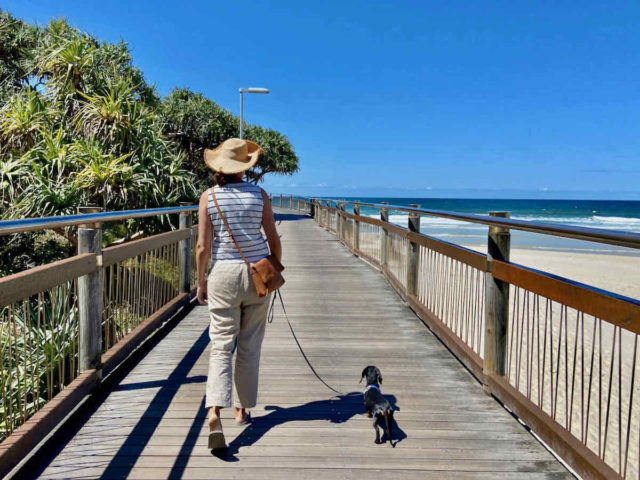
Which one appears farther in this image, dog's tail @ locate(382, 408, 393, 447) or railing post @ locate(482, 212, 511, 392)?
railing post @ locate(482, 212, 511, 392)

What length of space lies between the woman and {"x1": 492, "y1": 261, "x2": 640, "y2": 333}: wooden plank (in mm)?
1456

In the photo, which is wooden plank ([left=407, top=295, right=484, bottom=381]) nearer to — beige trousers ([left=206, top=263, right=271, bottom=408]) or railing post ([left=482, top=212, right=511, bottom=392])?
railing post ([left=482, top=212, right=511, bottom=392])

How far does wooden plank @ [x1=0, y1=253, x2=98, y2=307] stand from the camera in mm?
2332

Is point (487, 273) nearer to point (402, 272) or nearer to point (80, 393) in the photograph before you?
point (80, 393)

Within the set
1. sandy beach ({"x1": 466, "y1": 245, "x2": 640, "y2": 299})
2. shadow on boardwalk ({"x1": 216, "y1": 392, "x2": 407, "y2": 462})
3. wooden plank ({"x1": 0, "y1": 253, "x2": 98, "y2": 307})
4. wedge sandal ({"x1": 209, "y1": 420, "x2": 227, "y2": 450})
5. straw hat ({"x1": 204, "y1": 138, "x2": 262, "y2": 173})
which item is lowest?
sandy beach ({"x1": 466, "y1": 245, "x2": 640, "y2": 299})

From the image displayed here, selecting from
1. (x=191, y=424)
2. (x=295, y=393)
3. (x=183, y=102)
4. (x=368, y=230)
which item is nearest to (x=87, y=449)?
(x=191, y=424)

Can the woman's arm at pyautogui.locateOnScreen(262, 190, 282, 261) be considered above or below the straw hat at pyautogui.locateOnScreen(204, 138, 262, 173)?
below

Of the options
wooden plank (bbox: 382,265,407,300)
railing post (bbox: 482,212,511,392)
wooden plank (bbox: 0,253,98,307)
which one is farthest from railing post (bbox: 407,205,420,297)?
wooden plank (bbox: 0,253,98,307)

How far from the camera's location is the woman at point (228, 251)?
2861 millimetres

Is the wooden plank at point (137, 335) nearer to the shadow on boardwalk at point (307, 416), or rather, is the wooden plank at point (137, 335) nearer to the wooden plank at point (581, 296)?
the shadow on boardwalk at point (307, 416)

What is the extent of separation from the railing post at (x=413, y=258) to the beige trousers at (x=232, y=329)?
303cm

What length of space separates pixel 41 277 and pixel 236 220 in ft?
3.37

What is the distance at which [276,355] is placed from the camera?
15.1 ft

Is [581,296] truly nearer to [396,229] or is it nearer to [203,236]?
[203,236]
